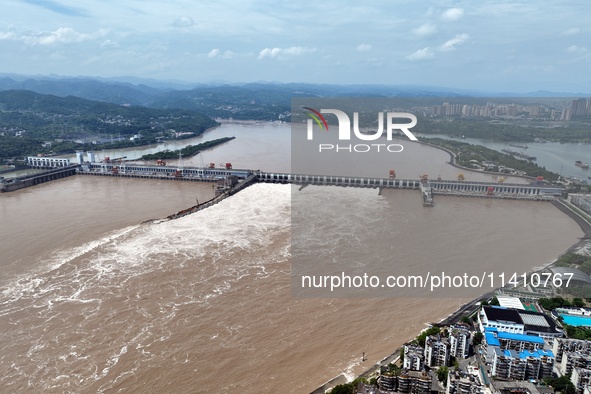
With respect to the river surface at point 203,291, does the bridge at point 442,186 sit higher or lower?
higher

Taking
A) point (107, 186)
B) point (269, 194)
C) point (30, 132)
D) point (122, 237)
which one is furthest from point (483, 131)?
point (30, 132)

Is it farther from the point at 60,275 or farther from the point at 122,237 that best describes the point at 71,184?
the point at 60,275

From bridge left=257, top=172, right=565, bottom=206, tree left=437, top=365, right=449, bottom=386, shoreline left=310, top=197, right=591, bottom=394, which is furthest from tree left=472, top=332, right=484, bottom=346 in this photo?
bridge left=257, top=172, right=565, bottom=206

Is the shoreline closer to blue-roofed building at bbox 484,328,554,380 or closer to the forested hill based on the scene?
blue-roofed building at bbox 484,328,554,380

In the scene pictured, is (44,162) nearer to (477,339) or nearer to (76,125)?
(76,125)

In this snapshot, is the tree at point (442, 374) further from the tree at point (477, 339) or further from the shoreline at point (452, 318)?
the tree at point (477, 339)

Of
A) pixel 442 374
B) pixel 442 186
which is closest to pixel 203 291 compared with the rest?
pixel 442 374

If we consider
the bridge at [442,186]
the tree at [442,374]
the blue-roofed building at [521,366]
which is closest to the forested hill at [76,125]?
the bridge at [442,186]
